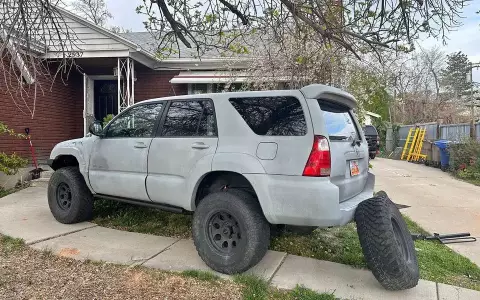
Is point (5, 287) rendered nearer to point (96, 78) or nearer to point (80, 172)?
point (80, 172)

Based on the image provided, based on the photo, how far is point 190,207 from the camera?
4059 mm

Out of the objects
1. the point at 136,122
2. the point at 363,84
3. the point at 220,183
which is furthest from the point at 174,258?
the point at 363,84

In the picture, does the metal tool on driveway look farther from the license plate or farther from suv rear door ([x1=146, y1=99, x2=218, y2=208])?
suv rear door ([x1=146, y1=99, x2=218, y2=208])

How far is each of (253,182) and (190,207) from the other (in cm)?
88

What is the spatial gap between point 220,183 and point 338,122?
1.42 meters

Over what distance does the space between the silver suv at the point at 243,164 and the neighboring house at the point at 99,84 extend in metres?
5.71

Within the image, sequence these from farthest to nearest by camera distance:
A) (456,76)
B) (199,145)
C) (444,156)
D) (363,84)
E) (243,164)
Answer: (456,76)
(444,156)
(363,84)
(199,145)
(243,164)

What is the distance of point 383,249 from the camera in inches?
129

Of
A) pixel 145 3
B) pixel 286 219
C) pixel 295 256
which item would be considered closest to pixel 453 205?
pixel 295 256

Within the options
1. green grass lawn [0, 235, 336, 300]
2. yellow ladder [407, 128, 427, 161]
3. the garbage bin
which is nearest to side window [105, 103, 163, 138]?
→ green grass lawn [0, 235, 336, 300]

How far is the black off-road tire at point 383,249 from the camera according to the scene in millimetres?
3285

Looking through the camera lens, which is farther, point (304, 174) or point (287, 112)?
point (287, 112)

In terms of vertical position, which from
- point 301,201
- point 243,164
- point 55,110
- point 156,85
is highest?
point 156,85

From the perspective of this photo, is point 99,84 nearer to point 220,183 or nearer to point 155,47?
point 155,47
